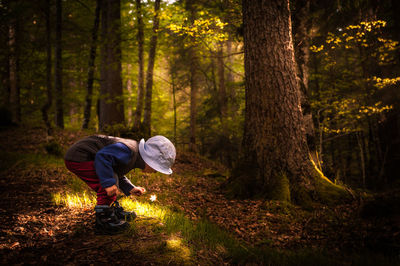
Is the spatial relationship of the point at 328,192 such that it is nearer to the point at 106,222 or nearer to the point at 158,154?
the point at 158,154

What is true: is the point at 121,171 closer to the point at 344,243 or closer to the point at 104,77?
the point at 344,243

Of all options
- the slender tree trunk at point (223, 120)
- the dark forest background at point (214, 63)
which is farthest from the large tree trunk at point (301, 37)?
the slender tree trunk at point (223, 120)

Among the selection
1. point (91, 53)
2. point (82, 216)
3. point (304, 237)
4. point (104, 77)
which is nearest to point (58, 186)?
point (82, 216)

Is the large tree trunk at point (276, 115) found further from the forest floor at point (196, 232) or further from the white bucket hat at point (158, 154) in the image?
the white bucket hat at point (158, 154)

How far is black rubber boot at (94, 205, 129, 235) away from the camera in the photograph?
122 inches

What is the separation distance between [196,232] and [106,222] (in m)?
1.29

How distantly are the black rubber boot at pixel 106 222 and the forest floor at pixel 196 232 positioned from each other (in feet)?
0.32

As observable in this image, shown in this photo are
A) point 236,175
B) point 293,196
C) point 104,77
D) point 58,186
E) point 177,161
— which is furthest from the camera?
point 104,77

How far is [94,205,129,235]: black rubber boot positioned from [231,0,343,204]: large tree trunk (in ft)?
10.7

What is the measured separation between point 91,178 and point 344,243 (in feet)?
11.8

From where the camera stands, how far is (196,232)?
3.56m

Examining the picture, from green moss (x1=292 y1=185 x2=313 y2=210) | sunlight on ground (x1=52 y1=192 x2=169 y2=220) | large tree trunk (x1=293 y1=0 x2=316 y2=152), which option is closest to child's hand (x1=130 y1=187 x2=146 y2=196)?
sunlight on ground (x1=52 y1=192 x2=169 y2=220)

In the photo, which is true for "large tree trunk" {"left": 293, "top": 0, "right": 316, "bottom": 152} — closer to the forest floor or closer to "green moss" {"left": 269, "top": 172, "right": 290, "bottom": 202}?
"green moss" {"left": 269, "top": 172, "right": 290, "bottom": 202}

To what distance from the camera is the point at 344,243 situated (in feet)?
11.0
